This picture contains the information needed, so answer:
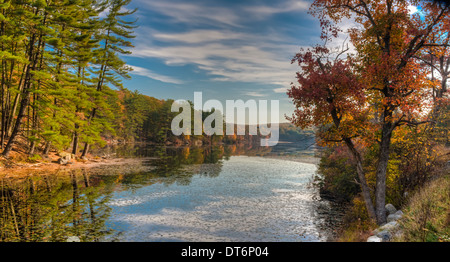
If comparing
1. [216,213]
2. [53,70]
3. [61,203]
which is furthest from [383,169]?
[53,70]

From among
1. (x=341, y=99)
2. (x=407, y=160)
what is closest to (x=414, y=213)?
(x=341, y=99)

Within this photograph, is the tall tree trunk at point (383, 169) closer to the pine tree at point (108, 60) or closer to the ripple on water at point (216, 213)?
the ripple on water at point (216, 213)

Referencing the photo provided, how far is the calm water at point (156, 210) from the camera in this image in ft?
38.9

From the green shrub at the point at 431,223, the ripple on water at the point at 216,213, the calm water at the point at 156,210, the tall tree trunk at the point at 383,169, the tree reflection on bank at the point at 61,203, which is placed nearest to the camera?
the green shrub at the point at 431,223

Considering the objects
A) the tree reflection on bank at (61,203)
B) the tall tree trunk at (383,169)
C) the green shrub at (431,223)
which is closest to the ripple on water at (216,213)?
the tree reflection on bank at (61,203)

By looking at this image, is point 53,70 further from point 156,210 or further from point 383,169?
point 383,169

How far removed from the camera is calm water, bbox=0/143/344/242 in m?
11.9

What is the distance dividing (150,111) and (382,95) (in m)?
101

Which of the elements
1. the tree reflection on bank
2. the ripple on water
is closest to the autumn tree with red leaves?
the ripple on water

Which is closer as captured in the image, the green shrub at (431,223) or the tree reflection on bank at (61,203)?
the green shrub at (431,223)

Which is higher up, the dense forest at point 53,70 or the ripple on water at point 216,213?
the dense forest at point 53,70

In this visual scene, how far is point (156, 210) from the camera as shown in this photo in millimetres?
15781
